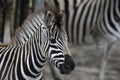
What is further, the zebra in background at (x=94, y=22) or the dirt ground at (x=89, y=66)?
the dirt ground at (x=89, y=66)

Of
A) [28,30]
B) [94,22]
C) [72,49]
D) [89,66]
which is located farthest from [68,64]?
[72,49]

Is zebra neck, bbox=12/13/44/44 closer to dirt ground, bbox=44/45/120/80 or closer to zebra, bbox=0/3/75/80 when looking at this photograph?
zebra, bbox=0/3/75/80

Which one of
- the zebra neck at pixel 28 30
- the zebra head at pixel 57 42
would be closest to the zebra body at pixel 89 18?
the zebra neck at pixel 28 30

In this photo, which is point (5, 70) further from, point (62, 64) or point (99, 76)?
point (99, 76)

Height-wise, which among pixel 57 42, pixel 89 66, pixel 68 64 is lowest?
pixel 68 64

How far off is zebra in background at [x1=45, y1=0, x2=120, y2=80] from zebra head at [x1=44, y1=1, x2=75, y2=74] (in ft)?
13.0

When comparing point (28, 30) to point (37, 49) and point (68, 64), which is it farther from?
point (68, 64)

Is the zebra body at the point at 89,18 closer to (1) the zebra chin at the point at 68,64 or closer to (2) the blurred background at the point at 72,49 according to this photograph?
(2) the blurred background at the point at 72,49

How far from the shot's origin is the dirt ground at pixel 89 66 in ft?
37.0

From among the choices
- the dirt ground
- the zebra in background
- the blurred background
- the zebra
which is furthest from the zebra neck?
the dirt ground

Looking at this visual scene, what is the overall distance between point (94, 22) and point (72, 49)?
2.32 meters

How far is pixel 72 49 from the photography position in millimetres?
13242

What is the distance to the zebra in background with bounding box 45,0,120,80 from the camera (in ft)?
35.6

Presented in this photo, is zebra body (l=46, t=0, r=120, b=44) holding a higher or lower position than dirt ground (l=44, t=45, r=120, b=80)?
higher
